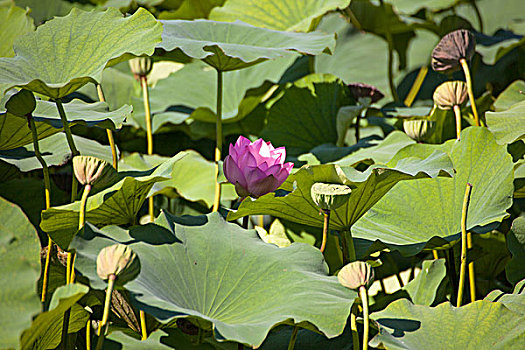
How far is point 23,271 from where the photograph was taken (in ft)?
1.77

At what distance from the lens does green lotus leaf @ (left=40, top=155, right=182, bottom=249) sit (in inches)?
29.7

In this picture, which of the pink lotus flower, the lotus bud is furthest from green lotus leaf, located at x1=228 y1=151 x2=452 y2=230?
the lotus bud

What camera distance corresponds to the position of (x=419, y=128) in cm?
104

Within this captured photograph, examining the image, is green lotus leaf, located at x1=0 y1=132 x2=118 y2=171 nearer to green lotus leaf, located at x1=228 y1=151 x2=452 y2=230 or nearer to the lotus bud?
green lotus leaf, located at x1=228 y1=151 x2=452 y2=230

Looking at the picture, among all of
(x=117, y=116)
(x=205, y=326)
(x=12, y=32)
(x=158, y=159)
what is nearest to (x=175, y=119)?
(x=158, y=159)

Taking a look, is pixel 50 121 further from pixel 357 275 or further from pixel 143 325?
pixel 357 275

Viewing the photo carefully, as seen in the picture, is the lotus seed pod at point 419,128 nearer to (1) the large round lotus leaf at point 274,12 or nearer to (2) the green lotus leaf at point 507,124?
(2) the green lotus leaf at point 507,124

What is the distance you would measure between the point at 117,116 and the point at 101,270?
349 millimetres

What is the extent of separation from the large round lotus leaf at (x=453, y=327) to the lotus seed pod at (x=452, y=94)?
451 millimetres

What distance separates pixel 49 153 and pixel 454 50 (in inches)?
31.6

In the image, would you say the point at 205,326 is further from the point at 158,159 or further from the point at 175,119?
the point at 175,119

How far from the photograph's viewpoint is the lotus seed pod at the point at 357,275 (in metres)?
0.64

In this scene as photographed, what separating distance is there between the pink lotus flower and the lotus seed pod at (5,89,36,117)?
0.28 m

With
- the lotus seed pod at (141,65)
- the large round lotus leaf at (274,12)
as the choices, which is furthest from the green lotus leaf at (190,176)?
the large round lotus leaf at (274,12)
